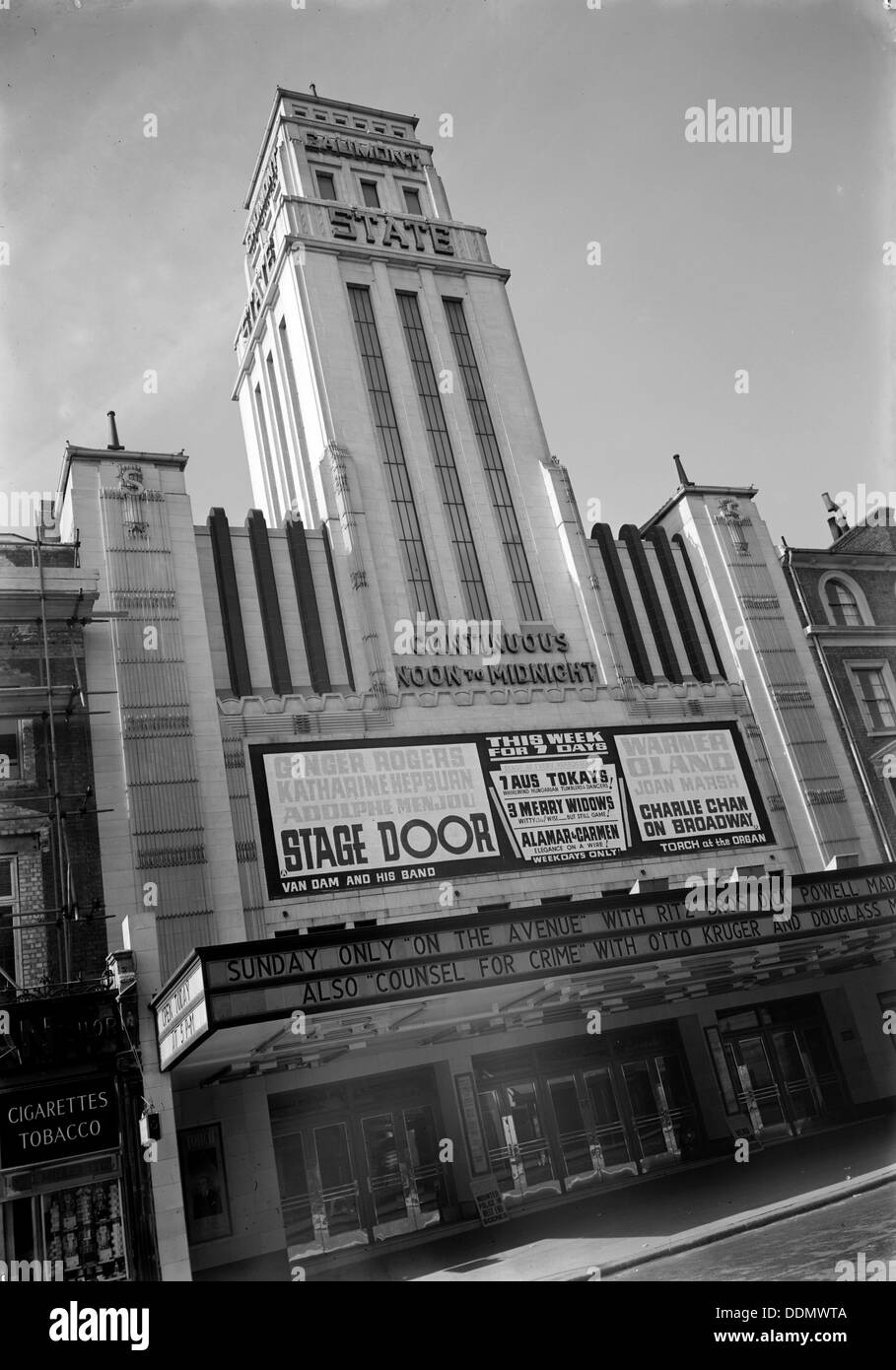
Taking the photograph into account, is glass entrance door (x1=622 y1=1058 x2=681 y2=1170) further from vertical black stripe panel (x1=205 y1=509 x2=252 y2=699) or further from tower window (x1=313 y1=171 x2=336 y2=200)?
tower window (x1=313 y1=171 x2=336 y2=200)

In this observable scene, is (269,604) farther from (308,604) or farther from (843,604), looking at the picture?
(843,604)

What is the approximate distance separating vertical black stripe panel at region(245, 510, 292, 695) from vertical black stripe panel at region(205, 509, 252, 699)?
2.40 feet

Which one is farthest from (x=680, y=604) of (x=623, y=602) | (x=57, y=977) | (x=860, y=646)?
(x=57, y=977)

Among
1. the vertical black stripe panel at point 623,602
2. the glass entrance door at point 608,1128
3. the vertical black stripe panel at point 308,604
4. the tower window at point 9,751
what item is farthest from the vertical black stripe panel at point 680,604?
the tower window at point 9,751

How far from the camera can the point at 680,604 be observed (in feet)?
127

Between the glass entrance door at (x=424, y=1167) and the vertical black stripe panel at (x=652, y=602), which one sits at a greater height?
the vertical black stripe panel at (x=652, y=602)

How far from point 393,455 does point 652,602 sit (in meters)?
10.9

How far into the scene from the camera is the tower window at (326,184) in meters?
43.9

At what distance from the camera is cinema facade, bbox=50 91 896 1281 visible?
23359 millimetres

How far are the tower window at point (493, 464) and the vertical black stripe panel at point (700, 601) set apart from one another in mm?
6597

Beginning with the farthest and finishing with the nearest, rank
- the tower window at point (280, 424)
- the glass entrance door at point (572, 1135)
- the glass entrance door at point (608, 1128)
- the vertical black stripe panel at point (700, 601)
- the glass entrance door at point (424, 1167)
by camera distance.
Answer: the tower window at point (280, 424)
the vertical black stripe panel at point (700, 601)
the glass entrance door at point (608, 1128)
the glass entrance door at point (572, 1135)
the glass entrance door at point (424, 1167)

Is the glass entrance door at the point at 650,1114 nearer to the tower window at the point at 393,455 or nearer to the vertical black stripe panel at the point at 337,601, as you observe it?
the vertical black stripe panel at the point at 337,601

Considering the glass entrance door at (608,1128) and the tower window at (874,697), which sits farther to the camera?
the tower window at (874,697)
